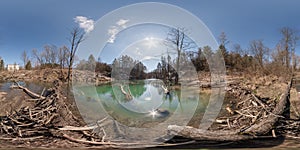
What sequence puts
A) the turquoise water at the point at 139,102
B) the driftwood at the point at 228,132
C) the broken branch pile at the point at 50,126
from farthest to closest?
1. the broken branch pile at the point at 50,126
2. the turquoise water at the point at 139,102
3. the driftwood at the point at 228,132

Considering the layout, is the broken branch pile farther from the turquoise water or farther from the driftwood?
the driftwood

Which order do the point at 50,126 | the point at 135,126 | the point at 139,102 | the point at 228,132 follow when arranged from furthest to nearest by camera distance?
the point at 135,126 < the point at 50,126 < the point at 139,102 < the point at 228,132

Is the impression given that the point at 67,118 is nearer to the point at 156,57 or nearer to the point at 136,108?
the point at 136,108

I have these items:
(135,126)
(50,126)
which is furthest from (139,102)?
(50,126)

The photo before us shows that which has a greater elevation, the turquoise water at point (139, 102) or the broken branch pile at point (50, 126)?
the turquoise water at point (139, 102)

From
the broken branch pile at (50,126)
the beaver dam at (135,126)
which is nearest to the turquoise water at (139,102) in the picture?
the beaver dam at (135,126)

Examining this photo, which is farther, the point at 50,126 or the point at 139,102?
the point at 50,126

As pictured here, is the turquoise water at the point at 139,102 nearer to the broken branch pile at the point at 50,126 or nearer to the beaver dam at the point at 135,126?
the beaver dam at the point at 135,126

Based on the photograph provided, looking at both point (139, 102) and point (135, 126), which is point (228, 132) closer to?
point (139, 102)

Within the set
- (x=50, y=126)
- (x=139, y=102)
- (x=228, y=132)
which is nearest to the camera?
(x=228, y=132)

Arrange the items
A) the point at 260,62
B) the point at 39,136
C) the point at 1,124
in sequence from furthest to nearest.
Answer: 1. the point at 260,62
2. the point at 1,124
3. the point at 39,136

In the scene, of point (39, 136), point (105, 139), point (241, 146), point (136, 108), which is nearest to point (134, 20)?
point (136, 108)
